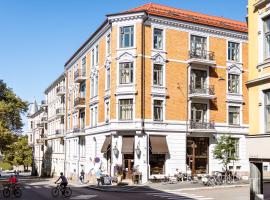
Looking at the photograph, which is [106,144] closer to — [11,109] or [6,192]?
[6,192]

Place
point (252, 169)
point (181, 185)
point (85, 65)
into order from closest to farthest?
point (252, 169)
point (181, 185)
point (85, 65)

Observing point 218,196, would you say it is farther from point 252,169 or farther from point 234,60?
point 234,60

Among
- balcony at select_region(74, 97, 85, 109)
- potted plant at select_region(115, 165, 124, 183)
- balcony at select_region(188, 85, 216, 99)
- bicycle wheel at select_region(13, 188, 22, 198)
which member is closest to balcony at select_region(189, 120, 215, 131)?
balcony at select_region(188, 85, 216, 99)

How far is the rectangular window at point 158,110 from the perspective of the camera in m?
41.7

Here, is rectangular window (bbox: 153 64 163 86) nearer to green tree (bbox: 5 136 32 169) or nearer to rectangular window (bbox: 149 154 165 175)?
rectangular window (bbox: 149 154 165 175)

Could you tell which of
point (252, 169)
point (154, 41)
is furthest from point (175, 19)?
point (252, 169)

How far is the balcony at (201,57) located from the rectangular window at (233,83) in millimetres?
3221

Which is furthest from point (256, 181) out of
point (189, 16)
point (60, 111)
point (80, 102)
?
point (60, 111)

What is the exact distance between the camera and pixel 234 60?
46156 millimetres

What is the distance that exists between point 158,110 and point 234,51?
11.2 meters

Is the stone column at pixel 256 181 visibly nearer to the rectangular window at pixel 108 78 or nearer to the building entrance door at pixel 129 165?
the building entrance door at pixel 129 165

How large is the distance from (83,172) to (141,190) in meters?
16.0

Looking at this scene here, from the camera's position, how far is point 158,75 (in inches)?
1662

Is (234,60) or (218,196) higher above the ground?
(234,60)
